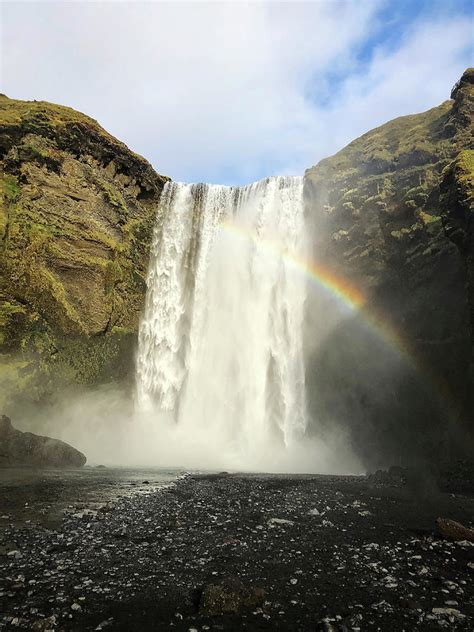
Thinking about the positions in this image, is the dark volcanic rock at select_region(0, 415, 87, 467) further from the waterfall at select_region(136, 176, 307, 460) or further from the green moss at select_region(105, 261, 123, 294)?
the green moss at select_region(105, 261, 123, 294)

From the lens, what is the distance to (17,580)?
6.69m

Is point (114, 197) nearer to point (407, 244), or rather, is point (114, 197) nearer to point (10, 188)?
point (10, 188)

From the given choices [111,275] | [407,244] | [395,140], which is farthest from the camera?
[395,140]

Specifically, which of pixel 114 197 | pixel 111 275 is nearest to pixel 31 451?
pixel 111 275

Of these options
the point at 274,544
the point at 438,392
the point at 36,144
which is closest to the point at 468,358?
the point at 438,392

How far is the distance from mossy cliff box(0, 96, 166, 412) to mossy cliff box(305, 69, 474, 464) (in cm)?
2008

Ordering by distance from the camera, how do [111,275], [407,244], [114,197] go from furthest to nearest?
[114,197], [111,275], [407,244]

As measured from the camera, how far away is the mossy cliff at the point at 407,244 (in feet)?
83.4

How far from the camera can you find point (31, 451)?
23.9 metres

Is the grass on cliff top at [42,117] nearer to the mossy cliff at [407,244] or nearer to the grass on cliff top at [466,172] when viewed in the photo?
the mossy cliff at [407,244]

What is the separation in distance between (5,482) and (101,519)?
27.0 feet

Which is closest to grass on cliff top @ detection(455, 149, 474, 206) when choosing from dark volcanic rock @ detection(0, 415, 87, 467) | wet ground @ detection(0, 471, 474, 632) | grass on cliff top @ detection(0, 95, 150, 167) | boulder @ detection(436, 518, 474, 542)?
wet ground @ detection(0, 471, 474, 632)

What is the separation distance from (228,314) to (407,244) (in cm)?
1905

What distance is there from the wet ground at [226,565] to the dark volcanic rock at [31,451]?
9756 mm
